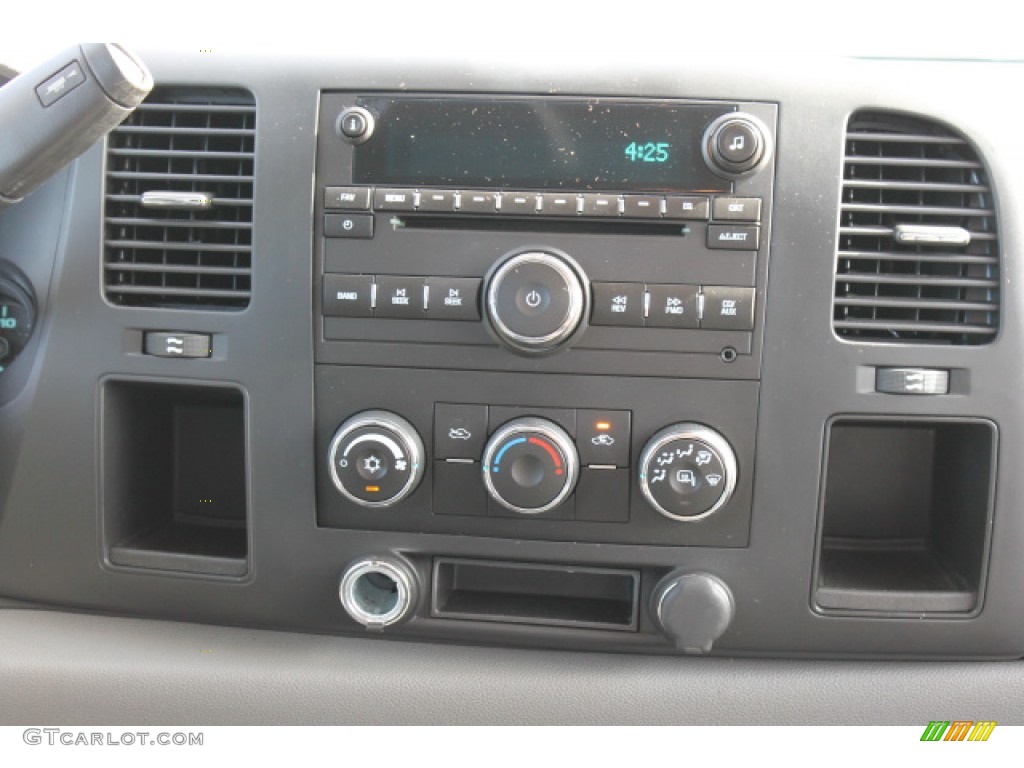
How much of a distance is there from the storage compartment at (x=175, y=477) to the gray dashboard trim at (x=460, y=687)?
0.42 feet

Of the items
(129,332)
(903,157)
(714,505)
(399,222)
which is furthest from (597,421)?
(129,332)

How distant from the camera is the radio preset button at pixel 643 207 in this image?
950mm

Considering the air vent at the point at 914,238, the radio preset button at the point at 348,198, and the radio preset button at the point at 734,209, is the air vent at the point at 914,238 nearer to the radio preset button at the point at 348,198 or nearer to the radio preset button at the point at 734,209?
the radio preset button at the point at 734,209

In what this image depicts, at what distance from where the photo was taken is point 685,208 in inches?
37.4

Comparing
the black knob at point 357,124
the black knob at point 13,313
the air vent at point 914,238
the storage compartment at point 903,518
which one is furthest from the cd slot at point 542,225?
the black knob at point 13,313

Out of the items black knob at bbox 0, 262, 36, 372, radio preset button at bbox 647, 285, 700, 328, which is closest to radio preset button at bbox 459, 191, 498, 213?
radio preset button at bbox 647, 285, 700, 328

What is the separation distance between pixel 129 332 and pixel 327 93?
1.30 ft

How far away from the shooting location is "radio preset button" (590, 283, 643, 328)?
0.96 m

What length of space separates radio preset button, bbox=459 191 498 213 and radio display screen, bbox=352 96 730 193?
0.5 inches

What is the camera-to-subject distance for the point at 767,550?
1.00 metres

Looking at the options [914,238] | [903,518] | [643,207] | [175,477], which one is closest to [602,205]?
[643,207]

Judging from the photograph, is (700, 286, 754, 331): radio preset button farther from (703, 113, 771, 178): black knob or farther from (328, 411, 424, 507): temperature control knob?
(328, 411, 424, 507): temperature control knob

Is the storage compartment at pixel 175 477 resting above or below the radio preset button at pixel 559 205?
below

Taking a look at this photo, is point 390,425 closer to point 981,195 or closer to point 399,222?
point 399,222
